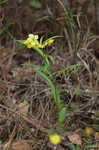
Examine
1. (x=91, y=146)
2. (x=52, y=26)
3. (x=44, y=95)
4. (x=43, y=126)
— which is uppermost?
(x=52, y=26)

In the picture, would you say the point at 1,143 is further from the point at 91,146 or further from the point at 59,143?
the point at 91,146

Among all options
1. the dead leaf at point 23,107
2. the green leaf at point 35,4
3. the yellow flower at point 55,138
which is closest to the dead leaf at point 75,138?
the yellow flower at point 55,138

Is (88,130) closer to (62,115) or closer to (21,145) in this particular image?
(62,115)

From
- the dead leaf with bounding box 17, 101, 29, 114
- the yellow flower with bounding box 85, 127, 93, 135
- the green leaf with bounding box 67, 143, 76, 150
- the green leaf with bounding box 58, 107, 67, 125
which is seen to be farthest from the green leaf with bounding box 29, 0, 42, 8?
the green leaf with bounding box 67, 143, 76, 150

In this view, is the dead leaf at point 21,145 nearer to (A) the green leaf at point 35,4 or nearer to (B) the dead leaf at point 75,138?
(B) the dead leaf at point 75,138

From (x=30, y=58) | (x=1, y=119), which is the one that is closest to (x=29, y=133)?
(x=1, y=119)

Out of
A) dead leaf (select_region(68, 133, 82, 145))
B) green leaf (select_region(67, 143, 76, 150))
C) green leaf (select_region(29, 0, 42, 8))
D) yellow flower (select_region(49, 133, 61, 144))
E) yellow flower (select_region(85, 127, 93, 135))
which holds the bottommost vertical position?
green leaf (select_region(67, 143, 76, 150))

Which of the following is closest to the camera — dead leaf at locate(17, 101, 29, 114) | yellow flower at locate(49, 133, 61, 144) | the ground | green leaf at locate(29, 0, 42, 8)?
yellow flower at locate(49, 133, 61, 144)

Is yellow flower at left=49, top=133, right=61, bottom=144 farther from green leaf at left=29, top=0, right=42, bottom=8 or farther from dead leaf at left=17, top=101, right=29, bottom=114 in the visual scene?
green leaf at left=29, top=0, right=42, bottom=8

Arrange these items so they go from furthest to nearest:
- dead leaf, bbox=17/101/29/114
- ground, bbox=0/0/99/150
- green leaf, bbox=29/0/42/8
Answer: green leaf, bbox=29/0/42/8, dead leaf, bbox=17/101/29/114, ground, bbox=0/0/99/150
